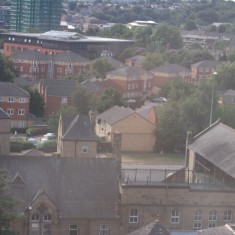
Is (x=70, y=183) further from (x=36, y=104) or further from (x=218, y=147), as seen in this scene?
(x=36, y=104)

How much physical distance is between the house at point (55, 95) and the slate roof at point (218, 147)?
3599 cm

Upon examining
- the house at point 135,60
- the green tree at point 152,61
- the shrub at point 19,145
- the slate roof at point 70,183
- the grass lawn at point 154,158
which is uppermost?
the slate roof at point 70,183

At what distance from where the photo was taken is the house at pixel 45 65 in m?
106

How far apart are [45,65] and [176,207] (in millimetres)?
→ 71430

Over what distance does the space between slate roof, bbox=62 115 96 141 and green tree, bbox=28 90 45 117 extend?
24786 millimetres

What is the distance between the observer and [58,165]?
38406 mm

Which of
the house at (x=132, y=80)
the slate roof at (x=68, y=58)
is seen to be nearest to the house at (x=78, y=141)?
the house at (x=132, y=80)

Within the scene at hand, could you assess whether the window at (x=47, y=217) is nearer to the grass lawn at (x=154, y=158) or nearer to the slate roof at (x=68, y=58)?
the grass lawn at (x=154, y=158)

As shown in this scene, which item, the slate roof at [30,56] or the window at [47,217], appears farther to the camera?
the slate roof at [30,56]

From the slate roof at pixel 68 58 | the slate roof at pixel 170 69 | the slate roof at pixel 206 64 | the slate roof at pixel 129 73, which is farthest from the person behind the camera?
the slate roof at pixel 206 64

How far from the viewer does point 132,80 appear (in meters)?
95.8

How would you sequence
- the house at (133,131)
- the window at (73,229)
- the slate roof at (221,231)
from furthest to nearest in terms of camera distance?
the house at (133,131) → the window at (73,229) → the slate roof at (221,231)

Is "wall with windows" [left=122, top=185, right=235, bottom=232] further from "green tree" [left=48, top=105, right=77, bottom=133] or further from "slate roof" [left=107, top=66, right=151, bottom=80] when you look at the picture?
"slate roof" [left=107, top=66, right=151, bottom=80]

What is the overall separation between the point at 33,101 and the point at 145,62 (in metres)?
32.9
